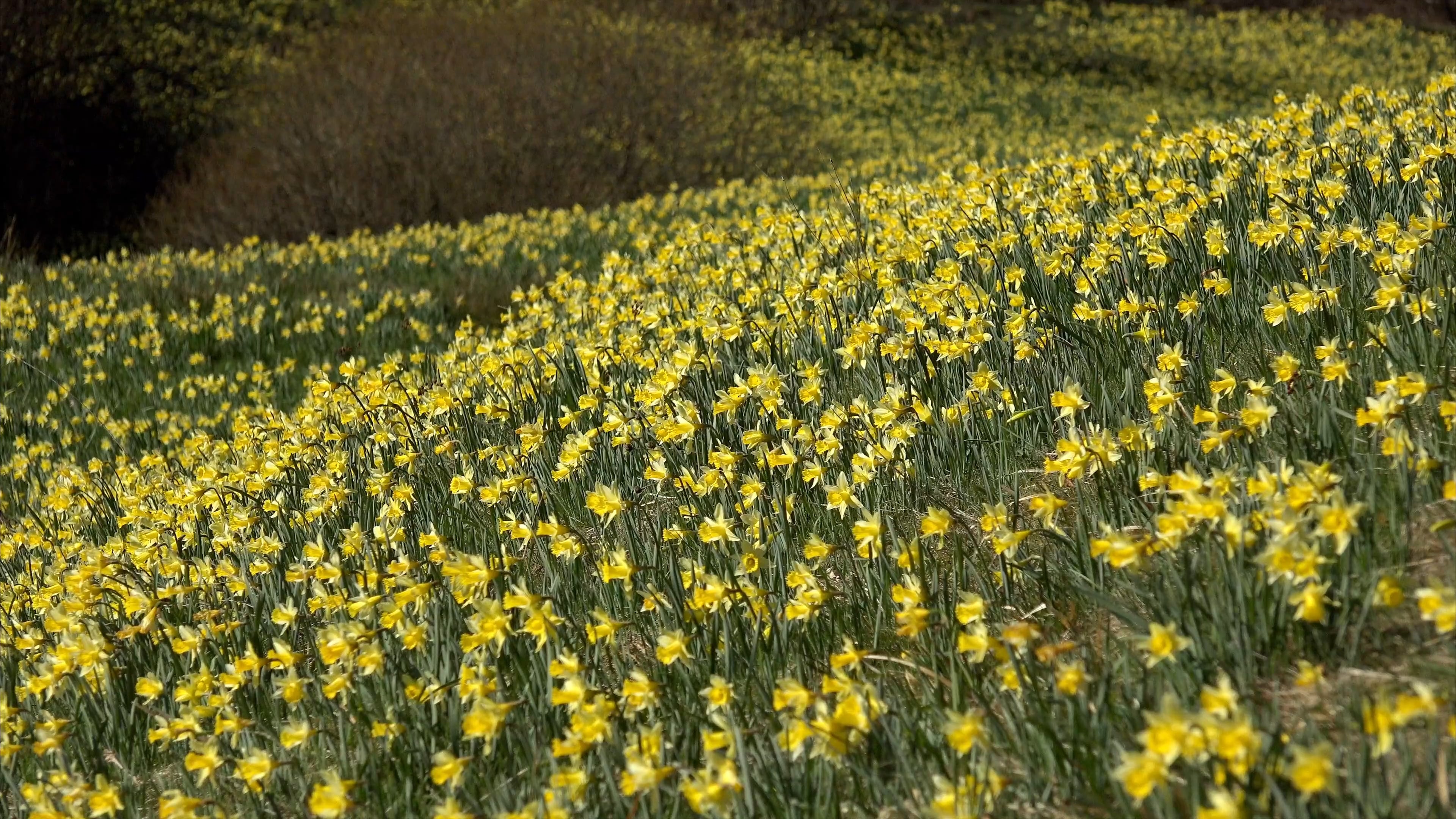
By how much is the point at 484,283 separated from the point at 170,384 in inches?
97.2

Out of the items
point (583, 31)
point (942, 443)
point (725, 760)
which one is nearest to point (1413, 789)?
point (725, 760)

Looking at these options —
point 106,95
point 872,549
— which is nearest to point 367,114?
point 106,95

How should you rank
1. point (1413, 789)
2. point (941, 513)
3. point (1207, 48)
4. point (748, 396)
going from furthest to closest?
1. point (1207, 48)
2. point (748, 396)
3. point (941, 513)
4. point (1413, 789)

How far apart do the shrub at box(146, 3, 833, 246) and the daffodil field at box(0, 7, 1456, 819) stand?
10489mm

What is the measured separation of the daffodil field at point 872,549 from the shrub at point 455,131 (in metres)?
10.5

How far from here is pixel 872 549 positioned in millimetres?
2443

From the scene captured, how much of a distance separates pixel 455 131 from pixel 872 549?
14.1 m

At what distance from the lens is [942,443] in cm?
304

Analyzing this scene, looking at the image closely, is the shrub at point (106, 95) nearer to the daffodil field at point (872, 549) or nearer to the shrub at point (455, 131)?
the shrub at point (455, 131)

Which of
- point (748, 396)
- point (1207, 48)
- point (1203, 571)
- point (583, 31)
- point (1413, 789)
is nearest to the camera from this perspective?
point (1413, 789)

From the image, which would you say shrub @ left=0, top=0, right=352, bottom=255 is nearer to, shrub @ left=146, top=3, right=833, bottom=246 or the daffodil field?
shrub @ left=146, top=3, right=833, bottom=246

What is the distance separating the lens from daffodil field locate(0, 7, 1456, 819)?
1.85 meters

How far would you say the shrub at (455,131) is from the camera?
15188 millimetres

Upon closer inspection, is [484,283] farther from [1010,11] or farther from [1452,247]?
[1010,11]
